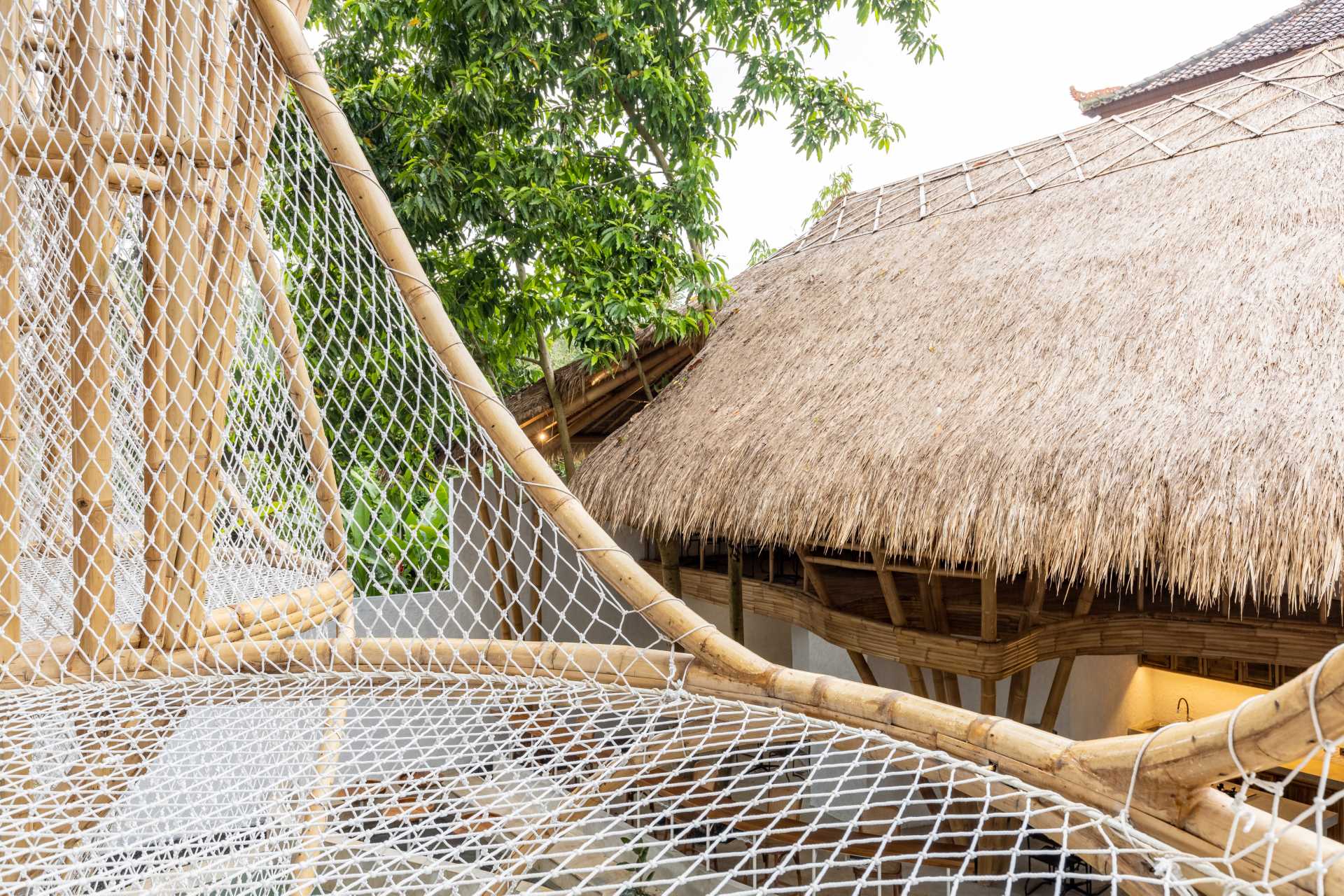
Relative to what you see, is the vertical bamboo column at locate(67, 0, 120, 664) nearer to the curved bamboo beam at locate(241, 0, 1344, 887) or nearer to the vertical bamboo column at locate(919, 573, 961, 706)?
the curved bamboo beam at locate(241, 0, 1344, 887)

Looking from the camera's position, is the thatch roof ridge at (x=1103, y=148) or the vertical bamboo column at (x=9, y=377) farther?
the thatch roof ridge at (x=1103, y=148)

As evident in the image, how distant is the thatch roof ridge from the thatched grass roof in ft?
0.06

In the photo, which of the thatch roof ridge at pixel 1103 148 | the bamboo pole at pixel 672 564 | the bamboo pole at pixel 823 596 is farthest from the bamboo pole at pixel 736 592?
the thatch roof ridge at pixel 1103 148

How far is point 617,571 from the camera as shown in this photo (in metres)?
1.36

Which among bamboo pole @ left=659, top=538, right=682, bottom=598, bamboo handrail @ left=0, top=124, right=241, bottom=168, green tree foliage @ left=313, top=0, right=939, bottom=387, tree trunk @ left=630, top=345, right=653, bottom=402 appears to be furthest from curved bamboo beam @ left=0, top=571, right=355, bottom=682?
bamboo pole @ left=659, top=538, right=682, bottom=598

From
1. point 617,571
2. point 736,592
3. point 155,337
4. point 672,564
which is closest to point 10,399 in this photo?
point 155,337

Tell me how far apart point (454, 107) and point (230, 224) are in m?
2.55

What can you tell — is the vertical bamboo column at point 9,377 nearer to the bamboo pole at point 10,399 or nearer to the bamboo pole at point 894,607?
the bamboo pole at point 10,399

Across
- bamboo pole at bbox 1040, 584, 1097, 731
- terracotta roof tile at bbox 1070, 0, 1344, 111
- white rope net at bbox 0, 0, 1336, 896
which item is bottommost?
bamboo pole at bbox 1040, 584, 1097, 731

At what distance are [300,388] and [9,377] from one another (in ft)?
1.90

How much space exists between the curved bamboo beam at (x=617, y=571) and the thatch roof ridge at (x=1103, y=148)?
3.58 m

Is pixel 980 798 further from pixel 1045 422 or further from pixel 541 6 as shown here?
pixel 541 6

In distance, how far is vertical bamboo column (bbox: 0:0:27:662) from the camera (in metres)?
1.33

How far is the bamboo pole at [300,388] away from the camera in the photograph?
1.75 meters
